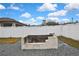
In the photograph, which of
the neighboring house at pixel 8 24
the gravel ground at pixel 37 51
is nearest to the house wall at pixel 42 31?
the neighboring house at pixel 8 24

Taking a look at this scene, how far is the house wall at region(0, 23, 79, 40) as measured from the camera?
6395mm

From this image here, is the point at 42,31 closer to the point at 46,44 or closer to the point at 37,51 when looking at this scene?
the point at 46,44

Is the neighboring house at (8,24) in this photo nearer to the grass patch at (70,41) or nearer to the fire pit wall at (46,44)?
the fire pit wall at (46,44)

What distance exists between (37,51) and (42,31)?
560 mm

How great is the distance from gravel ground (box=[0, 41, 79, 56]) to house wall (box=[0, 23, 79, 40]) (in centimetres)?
27

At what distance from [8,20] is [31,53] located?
3.30 feet

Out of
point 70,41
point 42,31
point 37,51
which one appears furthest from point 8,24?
point 70,41

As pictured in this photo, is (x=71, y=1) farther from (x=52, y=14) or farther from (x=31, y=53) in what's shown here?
(x=31, y=53)

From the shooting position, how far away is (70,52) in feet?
20.3

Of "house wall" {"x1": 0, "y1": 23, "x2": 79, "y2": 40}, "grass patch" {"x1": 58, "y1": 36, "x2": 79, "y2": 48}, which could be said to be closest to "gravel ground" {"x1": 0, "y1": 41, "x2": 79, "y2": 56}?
"grass patch" {"x1": 58, "y1": 36, "x2": 79, "y2": 48}

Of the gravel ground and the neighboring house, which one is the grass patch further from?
the neighboring house

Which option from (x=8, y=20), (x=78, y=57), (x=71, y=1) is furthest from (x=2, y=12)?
(x=78, y=57)

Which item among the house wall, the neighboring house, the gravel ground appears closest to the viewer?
the gravel ground

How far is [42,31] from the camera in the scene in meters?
6.54
